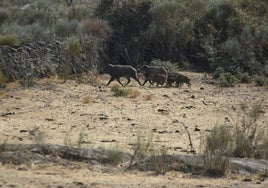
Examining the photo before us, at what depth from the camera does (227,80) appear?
79.5 ft

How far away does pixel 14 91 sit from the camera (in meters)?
19.1

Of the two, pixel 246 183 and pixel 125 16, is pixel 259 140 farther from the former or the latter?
pixel 125 16

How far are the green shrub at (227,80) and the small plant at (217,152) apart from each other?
13.7 metres

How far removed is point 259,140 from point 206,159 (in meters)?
2.00

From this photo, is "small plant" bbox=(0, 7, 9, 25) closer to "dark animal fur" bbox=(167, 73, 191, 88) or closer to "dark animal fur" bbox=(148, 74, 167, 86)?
"dark animal fur" bbox=(148, 74, 167, 86)

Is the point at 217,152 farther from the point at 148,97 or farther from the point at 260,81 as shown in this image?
the point at 260,81

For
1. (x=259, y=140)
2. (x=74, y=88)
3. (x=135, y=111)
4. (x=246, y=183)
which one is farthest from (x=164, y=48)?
(x=246, y=183)

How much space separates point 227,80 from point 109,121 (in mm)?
10850

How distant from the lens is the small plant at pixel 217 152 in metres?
9.46

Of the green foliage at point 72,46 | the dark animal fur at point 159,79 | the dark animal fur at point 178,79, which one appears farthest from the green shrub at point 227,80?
→ the green foliage at point 72,46

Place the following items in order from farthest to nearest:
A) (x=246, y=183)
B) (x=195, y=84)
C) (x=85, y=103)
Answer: (x=195, y=84) → (x=85, y=103) → (x=246, y=183)

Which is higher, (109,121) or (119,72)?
(109,121)

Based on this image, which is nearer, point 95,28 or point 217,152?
point 217,152

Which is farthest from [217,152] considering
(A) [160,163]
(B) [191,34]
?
(B) [191,34]
